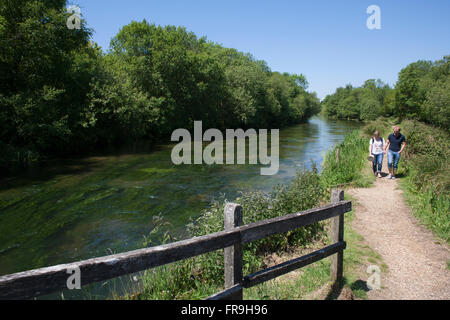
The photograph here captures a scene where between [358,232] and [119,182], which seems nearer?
[358,232]

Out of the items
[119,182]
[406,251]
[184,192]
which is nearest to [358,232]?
[406,251]

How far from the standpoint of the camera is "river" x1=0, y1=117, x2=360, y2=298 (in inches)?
322

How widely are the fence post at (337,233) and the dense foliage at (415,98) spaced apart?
47029 mm

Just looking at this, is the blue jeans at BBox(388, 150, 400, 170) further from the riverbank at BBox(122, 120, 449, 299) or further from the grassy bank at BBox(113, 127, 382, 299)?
the grassy bank at BBox(113, 127, 382, 299)

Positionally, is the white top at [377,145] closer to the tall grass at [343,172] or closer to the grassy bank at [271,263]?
the tall grass at [343,172]

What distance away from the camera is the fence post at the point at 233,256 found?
3.29m

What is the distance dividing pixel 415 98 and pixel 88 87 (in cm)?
6383

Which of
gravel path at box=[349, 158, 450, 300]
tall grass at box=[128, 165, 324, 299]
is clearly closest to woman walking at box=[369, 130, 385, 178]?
gravel path at box=[349, 158, 450, 300]

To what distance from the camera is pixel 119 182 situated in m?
15.3

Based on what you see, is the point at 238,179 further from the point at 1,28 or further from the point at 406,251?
the point at 1,28

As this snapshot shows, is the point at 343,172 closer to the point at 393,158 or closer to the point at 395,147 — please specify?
the point at 393,158

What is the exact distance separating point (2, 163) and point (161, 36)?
23067mm

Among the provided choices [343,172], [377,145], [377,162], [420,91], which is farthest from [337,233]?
[420,91]

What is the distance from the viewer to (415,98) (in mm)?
63156
